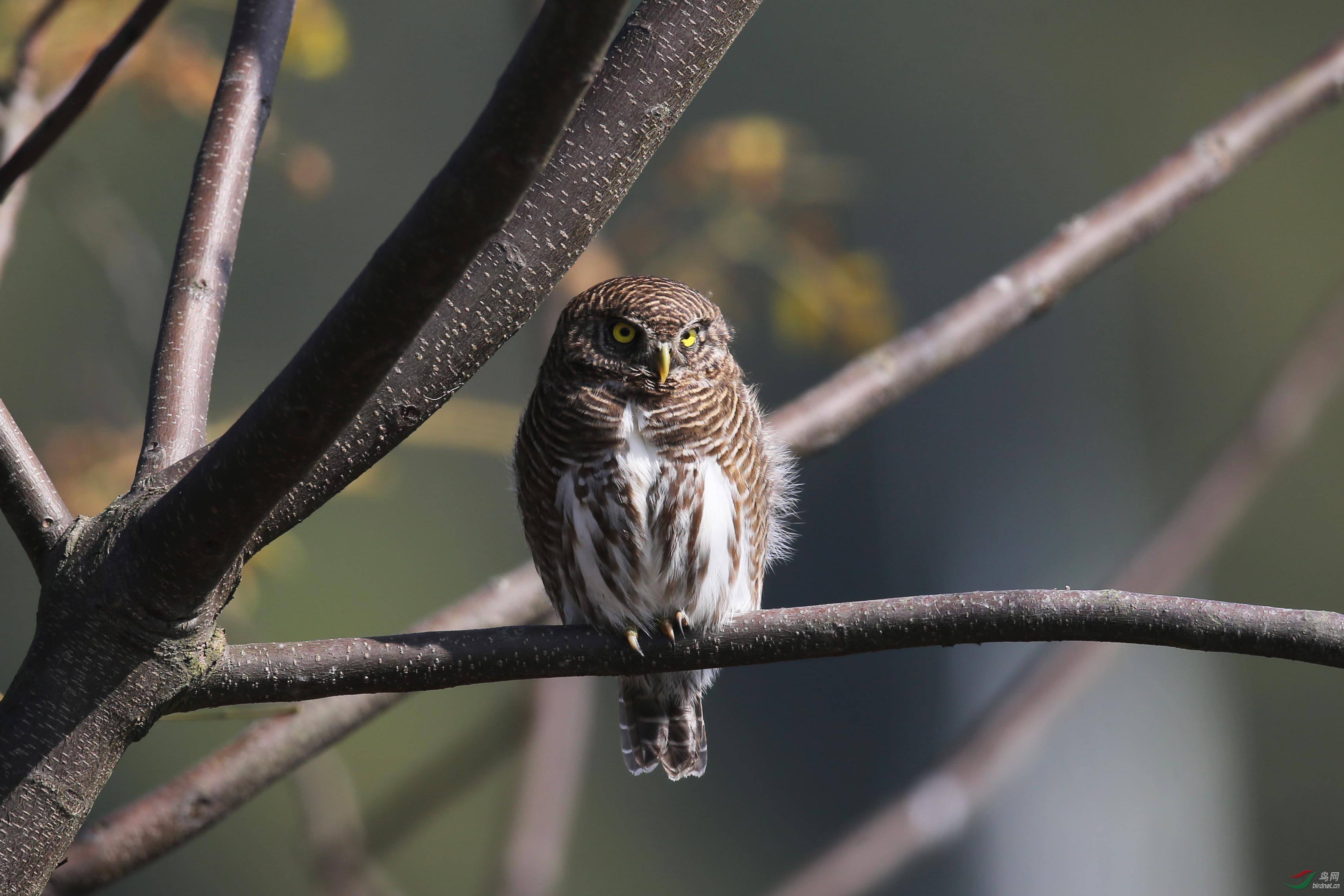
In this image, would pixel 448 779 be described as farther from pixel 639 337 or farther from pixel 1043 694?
pixel 1043 694

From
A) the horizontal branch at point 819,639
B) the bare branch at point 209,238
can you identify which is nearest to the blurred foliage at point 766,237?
the bare branch at point 209,238

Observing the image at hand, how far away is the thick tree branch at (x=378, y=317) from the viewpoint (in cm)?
104

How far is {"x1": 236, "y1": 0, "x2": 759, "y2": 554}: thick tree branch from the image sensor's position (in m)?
1.52

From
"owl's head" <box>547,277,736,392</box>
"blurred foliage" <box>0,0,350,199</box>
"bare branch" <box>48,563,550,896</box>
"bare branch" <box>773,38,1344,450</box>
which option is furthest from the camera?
"blurred foliage" <box>0,0,350,199</box>

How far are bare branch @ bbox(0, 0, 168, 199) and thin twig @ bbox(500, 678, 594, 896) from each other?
5.02ft

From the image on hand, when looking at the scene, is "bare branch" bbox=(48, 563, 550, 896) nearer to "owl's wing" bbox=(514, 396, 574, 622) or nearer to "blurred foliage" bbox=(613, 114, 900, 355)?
"owl's wing" bbox=(514, 396, 574, 622)

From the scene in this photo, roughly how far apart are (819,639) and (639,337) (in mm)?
1102

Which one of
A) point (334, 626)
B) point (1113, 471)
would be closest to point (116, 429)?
point (334, 626)

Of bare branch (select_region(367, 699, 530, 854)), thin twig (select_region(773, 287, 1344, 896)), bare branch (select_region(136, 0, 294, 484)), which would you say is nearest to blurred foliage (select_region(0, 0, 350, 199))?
bare branch (select_region(136, 0, 294, 484))

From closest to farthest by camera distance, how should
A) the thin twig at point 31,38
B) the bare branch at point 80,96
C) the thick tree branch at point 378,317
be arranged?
the thick tree branch at point 378,317
the bare branch at point 80,96
the thin twig at point 31,38

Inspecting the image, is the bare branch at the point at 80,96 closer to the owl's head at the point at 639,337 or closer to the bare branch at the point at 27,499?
the bare branch at the point at 27,499

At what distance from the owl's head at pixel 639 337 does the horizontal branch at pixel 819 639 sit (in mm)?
941

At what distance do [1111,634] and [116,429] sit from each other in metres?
3.20

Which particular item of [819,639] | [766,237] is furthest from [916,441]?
[819,639]
